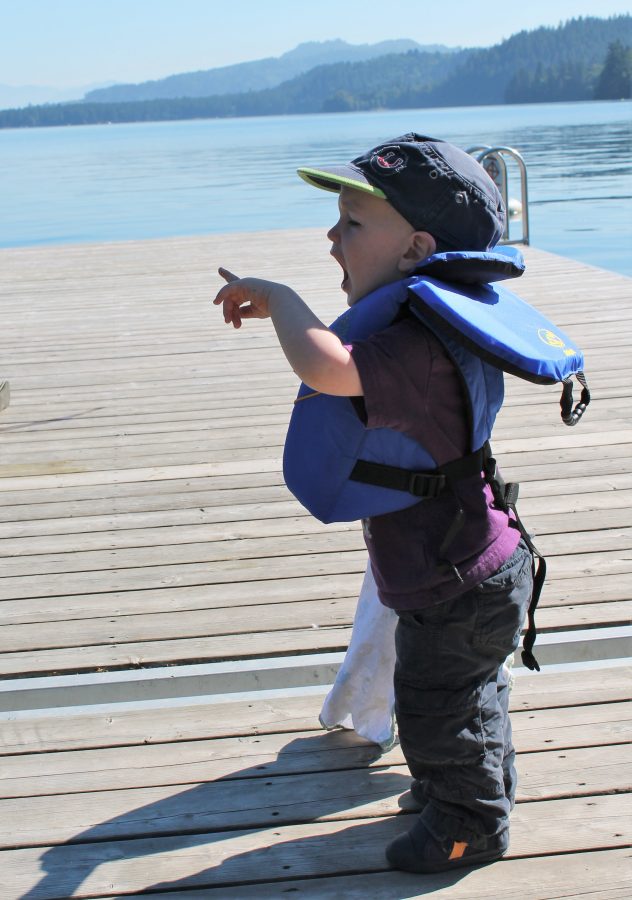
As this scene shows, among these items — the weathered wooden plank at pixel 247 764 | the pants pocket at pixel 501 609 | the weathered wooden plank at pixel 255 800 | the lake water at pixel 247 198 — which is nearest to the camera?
the pants pocket at pixel 501 609

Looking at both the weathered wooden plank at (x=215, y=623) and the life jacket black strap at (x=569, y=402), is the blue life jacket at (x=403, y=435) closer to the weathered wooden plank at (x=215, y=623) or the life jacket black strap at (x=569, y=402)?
the life jacket black strap at (x=569, y=402)

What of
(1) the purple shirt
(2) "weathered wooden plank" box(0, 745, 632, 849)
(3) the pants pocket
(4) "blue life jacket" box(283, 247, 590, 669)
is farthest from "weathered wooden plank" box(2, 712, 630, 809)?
(4) "blue life jacket" box(283, 247, 590, 669)

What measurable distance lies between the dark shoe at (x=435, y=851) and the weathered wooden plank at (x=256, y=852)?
47 millimetres

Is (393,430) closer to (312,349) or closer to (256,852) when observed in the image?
(312,349)

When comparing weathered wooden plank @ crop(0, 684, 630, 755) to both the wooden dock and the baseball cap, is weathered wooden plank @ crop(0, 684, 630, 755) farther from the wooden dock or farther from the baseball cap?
the baseball cap

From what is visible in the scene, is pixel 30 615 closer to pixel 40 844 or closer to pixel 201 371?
pixel 40 844

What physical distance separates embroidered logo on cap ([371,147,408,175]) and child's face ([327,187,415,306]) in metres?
0.05

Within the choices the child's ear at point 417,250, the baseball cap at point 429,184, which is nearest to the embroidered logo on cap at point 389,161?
the baseball cap at point 429,184

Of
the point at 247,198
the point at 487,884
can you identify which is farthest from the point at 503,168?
the point at 247,198

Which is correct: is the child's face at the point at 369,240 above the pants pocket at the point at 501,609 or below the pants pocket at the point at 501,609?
above

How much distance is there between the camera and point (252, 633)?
3.11 meters

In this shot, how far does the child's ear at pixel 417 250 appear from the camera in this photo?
6.34ft

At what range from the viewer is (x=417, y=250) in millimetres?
1952

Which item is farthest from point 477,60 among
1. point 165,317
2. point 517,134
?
point 165,317
